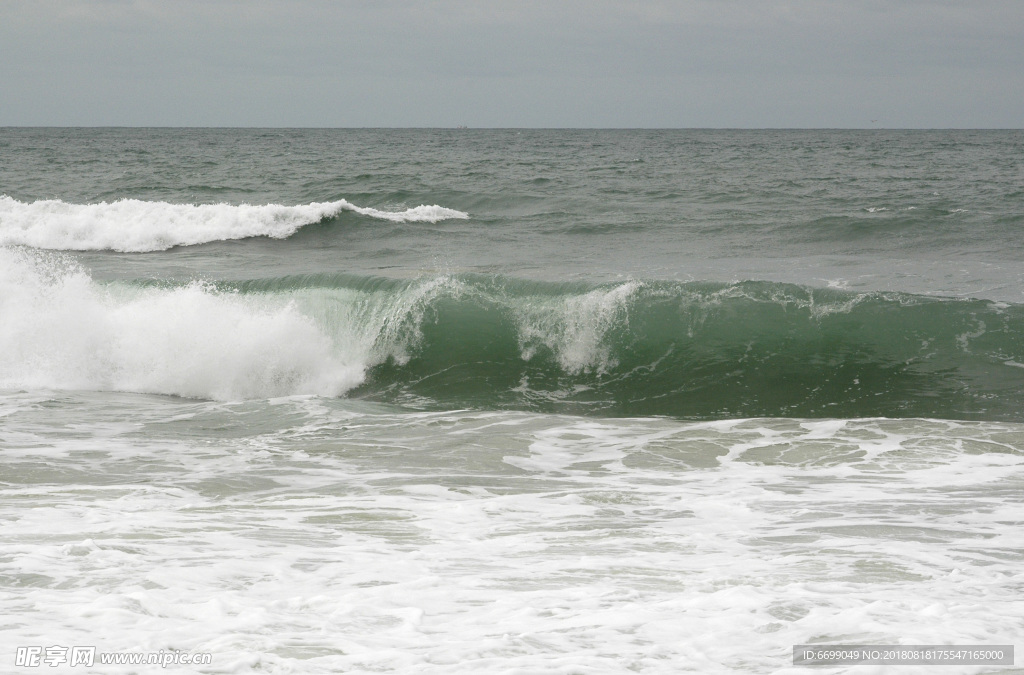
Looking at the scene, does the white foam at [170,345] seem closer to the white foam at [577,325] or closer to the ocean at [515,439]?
the ocean at [515,439]

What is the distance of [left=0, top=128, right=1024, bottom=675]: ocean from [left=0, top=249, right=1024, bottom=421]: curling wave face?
1.7 inches

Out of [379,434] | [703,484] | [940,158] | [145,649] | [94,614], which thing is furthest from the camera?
[940,158]

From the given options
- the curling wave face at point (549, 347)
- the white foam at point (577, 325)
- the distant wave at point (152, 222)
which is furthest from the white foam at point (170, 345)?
the distant wave at point (152, 222)

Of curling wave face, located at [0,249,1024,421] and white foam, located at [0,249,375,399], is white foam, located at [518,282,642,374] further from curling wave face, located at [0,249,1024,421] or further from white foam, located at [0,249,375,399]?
white foam, located at [0,249,375,399]

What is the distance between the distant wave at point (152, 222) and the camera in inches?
737

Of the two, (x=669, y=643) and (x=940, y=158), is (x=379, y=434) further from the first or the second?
(x=940, y=158)

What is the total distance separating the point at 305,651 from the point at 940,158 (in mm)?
41686

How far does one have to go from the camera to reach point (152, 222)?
63.1ft

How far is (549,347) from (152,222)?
11.8 m

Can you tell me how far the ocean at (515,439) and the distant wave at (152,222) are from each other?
0.11 meters

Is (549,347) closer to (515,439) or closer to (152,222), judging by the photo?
(515,439)

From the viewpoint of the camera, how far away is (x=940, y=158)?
3962 centimetres

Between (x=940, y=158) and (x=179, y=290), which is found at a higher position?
(x=940, y=158)

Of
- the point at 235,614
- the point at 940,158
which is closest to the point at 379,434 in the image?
the point at 235,614
